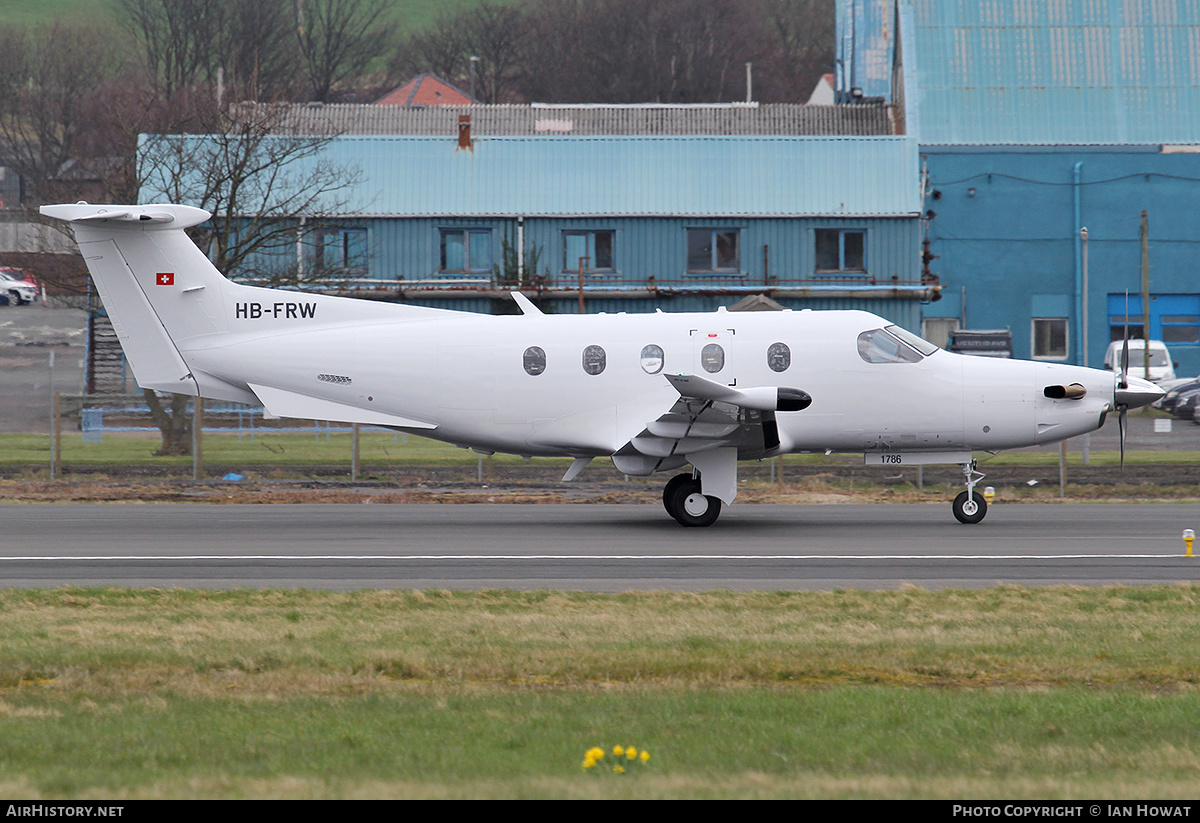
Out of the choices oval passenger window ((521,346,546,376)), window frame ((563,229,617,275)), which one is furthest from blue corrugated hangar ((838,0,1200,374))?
oval passenger window ((521,346,546,376))

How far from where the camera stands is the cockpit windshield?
58.7ft

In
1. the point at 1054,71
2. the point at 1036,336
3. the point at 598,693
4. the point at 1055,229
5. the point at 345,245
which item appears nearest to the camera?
the point at 598,693

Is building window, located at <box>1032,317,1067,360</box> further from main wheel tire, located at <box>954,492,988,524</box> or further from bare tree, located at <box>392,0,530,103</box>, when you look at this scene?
bare tree, located at <box>392,0,530,103</box>

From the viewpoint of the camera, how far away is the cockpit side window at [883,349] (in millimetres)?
17891

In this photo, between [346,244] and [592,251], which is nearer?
[346,244]

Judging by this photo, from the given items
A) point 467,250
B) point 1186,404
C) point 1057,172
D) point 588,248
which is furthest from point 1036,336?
point 467,250

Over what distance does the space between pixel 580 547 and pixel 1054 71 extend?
127 feet

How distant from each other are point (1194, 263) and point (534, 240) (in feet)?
78.4

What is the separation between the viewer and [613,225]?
42.1m

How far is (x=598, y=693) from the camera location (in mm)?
8086

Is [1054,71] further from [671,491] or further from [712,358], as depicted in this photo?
[671,491]

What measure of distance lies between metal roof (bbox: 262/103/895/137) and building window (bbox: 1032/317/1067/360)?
954 cm

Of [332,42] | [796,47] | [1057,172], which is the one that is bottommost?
[1057,172]

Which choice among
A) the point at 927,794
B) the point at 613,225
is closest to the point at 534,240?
the point at 613,225
